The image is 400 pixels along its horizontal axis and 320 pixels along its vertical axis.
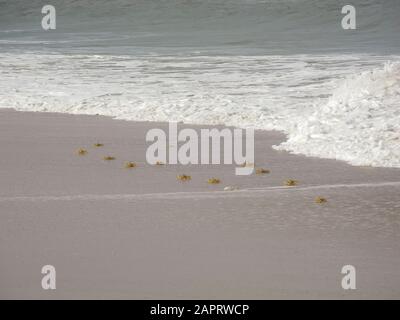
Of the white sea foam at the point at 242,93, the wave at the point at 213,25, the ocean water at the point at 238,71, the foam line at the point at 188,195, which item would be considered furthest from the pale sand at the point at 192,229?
the wave at the point at 213,25

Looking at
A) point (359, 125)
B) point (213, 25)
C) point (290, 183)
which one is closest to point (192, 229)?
point (290, 183)

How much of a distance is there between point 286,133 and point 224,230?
15.7ft

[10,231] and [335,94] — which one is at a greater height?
[335,94]

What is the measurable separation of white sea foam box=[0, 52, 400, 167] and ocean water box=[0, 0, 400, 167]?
0.02 metres

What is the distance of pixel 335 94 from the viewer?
1132 centimetres

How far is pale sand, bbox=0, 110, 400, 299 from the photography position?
5.21 m

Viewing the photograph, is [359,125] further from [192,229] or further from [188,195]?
[192,229]

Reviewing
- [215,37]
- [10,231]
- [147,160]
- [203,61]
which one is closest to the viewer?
[10,231]

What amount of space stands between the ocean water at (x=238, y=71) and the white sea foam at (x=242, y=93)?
0.02 metres

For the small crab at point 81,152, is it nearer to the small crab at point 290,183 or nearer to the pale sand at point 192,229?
the pale sand at point 192,229

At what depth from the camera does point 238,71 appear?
1859 cm

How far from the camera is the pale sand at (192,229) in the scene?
17.1 feet
